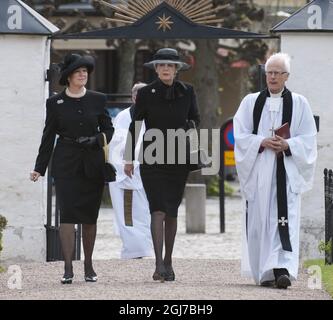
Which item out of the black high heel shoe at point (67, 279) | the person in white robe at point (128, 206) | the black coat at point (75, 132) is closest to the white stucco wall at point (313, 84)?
the person in white robe at point (128, 206)

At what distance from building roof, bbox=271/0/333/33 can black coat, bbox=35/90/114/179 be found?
3.10 m

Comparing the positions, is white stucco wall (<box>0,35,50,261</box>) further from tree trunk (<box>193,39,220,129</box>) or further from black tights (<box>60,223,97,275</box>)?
tree trunk (<box>193,39,220,129</box>)

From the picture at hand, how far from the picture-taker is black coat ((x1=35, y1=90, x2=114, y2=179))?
12.5 m

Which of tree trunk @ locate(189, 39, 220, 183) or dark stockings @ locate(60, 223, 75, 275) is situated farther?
tree trunk @ locate(189, 39, 220, 183)

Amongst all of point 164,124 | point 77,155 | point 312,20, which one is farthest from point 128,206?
point 77,155

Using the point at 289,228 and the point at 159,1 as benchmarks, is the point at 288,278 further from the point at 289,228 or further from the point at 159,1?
the point at 159,1

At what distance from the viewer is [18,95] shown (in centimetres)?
1545

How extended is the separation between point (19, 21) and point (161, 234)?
358 centimetres

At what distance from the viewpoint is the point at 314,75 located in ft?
50.2

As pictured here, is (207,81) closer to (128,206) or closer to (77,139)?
(128,206)

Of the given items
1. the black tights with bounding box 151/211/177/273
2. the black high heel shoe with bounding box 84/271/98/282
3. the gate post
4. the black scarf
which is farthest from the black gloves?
the gate post

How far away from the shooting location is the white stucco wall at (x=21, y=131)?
15383 millimetres
